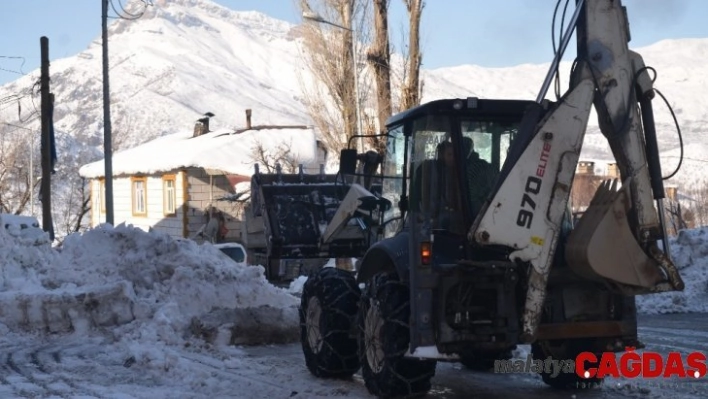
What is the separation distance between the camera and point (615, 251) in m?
8.18

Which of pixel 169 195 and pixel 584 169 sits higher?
pixel 584 169

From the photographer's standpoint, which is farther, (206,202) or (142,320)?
(206,202)

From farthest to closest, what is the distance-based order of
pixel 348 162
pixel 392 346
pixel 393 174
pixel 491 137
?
pixel 393 174 → pixel 348 162 → pixel 491 137 → pixel 392 346

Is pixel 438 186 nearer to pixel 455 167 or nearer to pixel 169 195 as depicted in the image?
pixel 455 167

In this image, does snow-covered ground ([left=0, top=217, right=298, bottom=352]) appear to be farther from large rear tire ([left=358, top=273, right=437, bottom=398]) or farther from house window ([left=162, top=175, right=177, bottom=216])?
house window ([left=162, top=175, right=177, bottom=216])

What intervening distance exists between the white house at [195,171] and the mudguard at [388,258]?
27.2 metres

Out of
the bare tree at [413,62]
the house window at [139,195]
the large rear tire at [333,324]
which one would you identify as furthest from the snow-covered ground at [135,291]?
the house window at [139,195]

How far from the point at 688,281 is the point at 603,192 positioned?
1109 centimetres

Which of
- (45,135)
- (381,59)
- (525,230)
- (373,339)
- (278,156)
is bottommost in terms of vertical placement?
(373,339)

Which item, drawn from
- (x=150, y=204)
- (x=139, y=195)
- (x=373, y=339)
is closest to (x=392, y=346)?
(x=373, y=339)

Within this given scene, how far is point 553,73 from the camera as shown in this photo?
8328 mm

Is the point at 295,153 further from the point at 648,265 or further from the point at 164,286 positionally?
the point at 648,265

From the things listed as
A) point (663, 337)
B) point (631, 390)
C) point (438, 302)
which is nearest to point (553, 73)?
point (438, 302)

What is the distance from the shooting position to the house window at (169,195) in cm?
3888
